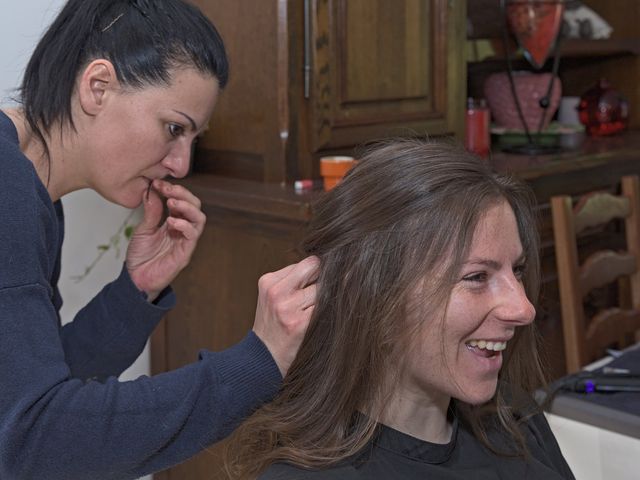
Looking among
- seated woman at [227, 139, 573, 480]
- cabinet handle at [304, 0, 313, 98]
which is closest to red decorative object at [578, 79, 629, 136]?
cabinet handle at [304, 0, 313, 98]

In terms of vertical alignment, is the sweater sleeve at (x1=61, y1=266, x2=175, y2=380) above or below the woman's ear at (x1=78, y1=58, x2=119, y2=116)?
below

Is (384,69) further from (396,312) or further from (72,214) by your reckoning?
(396,312)

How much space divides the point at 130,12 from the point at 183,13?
0.08m

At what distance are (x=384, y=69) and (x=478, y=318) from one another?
1.31 meters

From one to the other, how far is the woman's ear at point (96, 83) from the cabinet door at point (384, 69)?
2.80 feet

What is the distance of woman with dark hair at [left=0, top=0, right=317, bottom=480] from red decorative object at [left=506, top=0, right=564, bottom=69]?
1624mm

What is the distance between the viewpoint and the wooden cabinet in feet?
6.92

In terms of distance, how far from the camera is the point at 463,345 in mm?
1139

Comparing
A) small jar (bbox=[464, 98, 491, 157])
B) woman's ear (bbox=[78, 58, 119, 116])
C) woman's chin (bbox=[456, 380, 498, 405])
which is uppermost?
woman's ear (bbox=[78, 58, 119, 116])

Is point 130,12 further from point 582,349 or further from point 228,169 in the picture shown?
point 582,349

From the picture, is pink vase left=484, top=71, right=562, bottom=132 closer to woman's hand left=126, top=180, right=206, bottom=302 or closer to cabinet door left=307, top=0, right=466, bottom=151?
cabinet door left=307, top=0, right=466, bottom=151

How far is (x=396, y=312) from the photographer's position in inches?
44.6

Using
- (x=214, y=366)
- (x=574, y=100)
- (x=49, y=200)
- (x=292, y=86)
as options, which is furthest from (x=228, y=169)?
(x=574, y=100)

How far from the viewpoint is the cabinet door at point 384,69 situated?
2.16m
